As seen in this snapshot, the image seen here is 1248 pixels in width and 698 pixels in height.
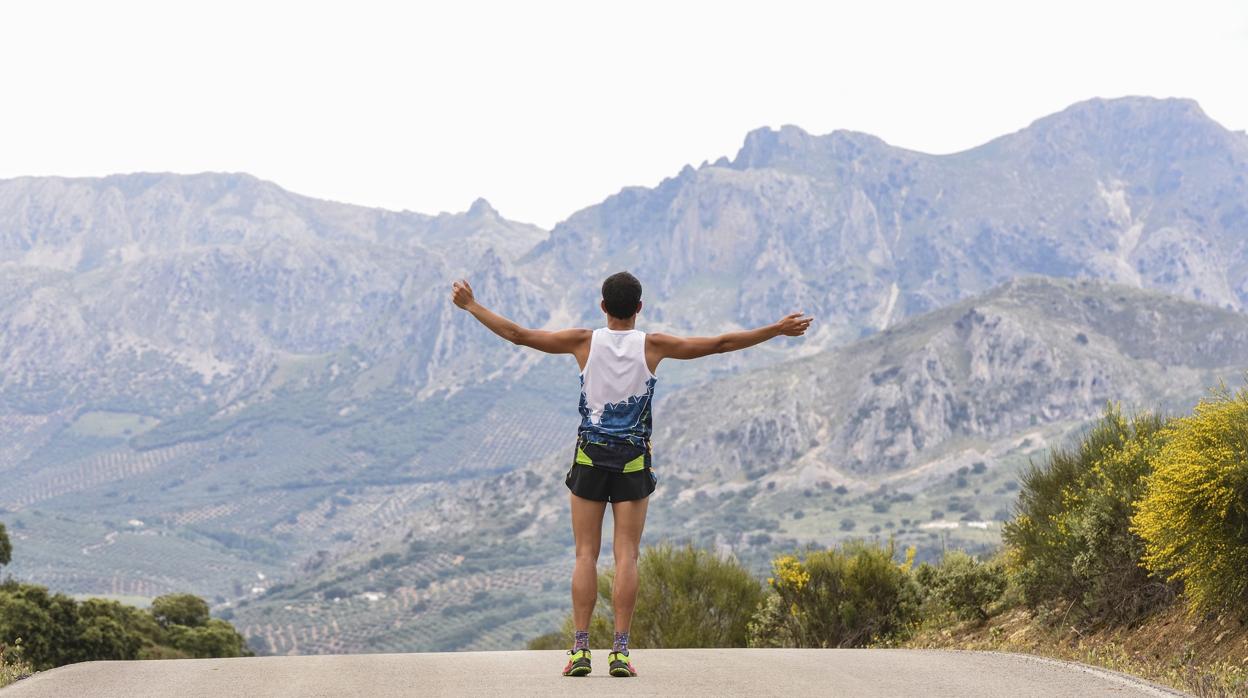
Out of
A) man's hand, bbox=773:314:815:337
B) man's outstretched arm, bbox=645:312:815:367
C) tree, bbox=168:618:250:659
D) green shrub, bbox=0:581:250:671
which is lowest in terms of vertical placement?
tree, bbox=168:618:250:659

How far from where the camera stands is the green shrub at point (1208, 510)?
9305mm

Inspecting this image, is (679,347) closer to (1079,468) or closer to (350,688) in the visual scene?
(350,688)

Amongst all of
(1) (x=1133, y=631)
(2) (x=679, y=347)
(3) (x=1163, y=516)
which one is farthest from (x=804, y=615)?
(2) (x=679, y=347)

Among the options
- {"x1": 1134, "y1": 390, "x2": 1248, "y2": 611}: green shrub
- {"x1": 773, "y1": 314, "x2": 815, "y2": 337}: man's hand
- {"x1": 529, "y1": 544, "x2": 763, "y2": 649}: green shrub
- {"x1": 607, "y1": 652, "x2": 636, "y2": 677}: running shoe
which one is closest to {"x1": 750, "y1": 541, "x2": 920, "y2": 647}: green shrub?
{"x1": 529, "y1": 544, "x2": 763, "y2": 649}: green shrub

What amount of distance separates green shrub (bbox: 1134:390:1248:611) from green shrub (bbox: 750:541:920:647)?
271 inches

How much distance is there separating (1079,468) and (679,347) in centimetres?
731

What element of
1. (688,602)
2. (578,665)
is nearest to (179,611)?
(688,602)

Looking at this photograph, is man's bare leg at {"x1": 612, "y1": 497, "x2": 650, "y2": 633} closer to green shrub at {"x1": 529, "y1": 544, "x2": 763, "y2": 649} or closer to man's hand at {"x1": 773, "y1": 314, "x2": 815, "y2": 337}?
man's hand at {"x1": 773, "y1": 314, "x2": 815, "y2": 337}

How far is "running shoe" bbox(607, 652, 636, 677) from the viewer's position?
8625 mm

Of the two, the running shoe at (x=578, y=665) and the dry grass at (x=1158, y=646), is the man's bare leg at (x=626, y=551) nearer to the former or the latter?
the running shoe at (x=578, y=665)

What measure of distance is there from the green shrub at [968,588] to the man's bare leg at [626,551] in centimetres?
764

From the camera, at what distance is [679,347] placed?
890 centimetres

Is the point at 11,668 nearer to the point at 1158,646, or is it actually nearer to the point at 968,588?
the point at 1158,646

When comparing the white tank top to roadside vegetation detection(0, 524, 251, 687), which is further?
roadside vegetation detection(0, 524, 251, 687)
